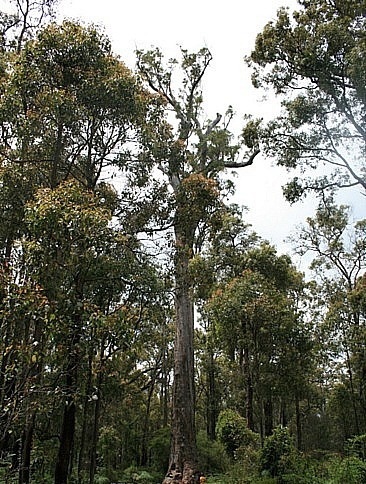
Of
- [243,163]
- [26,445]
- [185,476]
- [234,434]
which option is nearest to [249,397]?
[234,434]

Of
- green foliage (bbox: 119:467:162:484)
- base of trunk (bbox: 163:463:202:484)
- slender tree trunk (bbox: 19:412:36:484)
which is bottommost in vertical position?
green foliage (bbox: 119:467:162:484)

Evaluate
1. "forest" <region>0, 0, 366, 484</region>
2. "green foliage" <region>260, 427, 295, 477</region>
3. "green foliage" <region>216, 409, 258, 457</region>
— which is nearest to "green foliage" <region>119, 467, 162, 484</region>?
"forest" <region>0, 0, 366, 484</region>

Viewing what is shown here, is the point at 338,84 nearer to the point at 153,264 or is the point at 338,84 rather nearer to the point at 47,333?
Answer: the point at 153,264

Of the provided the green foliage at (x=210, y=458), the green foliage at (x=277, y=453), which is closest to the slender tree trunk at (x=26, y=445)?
the green foliage at (x=277, y=453)

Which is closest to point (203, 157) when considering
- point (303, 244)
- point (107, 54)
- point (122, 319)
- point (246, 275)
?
point (246, 275)

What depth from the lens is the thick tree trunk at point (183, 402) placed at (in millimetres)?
9422

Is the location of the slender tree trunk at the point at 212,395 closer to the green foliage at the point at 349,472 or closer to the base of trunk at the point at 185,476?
the base of trunk at the point at 185,476

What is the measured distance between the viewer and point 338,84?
8.39 m

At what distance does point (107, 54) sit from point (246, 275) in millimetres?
6457

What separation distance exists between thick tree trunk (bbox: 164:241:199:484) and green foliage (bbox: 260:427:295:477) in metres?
1.32

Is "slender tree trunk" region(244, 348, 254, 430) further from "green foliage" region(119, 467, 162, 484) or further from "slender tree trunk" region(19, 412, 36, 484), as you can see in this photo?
"slender tree trunk" region(19, 412, 36, 484)

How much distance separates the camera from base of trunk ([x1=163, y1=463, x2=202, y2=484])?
9.34m

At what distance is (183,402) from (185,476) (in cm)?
134

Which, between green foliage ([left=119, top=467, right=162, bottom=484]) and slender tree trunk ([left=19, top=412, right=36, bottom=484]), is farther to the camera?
green foliage ([left=119, top=467, right=162, bottom=484])
